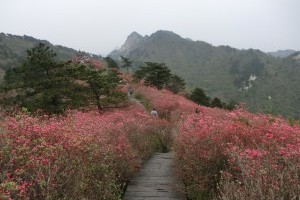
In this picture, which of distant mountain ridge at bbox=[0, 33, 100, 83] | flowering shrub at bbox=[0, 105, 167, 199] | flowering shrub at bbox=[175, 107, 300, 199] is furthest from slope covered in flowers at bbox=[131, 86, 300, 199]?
distant mountain ridge at bbox=[0, 33, 100, 83]

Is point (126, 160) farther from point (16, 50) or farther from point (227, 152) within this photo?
point (16, 50)

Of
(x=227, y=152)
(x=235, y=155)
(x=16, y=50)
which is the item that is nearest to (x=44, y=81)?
(x=227, y=152)

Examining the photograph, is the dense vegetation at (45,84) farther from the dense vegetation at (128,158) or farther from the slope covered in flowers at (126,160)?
the slope covered in flowers at (126,160)

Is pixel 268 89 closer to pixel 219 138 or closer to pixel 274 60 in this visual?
pixel 274 60

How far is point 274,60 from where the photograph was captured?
194 meters

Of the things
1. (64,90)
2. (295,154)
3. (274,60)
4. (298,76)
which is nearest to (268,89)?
(298,76)

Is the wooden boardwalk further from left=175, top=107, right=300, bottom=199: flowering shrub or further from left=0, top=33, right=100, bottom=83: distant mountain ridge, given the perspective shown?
left=0, top=33, right=100, bottom=83: distant mountain ridge

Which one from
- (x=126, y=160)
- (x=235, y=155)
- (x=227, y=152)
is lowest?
(x=126, y=160)

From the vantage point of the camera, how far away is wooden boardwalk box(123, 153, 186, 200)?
8.83 meters

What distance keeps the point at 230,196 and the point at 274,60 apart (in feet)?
659

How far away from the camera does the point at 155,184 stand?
9945mm

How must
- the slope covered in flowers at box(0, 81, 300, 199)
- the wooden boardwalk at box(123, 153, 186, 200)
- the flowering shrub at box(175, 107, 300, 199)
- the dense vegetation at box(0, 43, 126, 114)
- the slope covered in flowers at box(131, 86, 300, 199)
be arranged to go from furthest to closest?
the dense vegetation at box(0, 43, 126, 114) → the wooden boardwalk at box(123, 153, 186, 200) → the flowering shrub at box(175, 107, 300, 199) → the slope covered in flowers at box(131, 86, 300, 199) → the slope covered in flowers at box(0, 81, 300, 199)

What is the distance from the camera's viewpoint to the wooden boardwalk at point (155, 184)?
8.83 metres

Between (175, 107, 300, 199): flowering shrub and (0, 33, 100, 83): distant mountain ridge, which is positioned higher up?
(0, 33, 100, 83): distant mountain ridge
